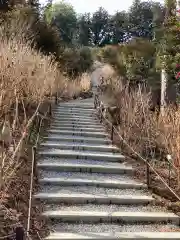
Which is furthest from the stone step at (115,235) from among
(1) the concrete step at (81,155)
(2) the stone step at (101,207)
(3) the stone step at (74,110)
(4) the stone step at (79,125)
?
(3) the stone step at (74,110)

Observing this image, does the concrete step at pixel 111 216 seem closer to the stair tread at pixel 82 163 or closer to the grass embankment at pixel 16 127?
the grass embankment at pixel 16 127

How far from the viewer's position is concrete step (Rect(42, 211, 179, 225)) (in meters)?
4.11

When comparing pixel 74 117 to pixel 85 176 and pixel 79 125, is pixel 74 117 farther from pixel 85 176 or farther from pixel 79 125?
pixel 85 176

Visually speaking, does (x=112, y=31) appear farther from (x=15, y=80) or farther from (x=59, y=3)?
(x=15, y=80)

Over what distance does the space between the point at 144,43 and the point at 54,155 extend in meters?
7.61

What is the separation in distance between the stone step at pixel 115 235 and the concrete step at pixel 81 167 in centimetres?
191

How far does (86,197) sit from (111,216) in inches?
20.8

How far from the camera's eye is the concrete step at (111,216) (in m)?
4.11

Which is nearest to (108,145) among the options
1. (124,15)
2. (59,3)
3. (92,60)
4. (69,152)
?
(69,152)

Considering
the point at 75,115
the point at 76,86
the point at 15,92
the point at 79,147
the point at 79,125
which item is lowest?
the point at 79,147

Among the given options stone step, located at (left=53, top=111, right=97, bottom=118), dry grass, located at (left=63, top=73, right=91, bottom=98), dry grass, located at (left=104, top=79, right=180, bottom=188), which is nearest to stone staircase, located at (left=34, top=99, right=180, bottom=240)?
dry grass, located at (left=104, top=79, right=180, bottom=188)

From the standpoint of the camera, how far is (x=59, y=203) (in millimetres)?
4527

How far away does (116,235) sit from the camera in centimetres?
378

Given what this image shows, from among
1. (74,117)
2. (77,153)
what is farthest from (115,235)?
(74,117)
